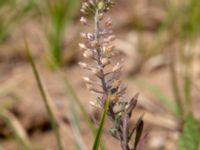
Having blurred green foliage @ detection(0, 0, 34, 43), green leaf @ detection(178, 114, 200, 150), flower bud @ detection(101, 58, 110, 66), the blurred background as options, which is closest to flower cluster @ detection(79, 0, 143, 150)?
flower bud @ detection(101, 58, 110, 66)

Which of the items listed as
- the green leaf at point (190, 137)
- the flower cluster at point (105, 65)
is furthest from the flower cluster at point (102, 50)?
the green leaf at point (190, 137)

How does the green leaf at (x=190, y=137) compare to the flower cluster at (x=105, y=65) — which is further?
the green leaf at (x=190, y=137)

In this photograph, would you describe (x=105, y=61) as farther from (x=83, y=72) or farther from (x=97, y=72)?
(x=83, y=72)

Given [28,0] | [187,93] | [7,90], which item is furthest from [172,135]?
[28,0]

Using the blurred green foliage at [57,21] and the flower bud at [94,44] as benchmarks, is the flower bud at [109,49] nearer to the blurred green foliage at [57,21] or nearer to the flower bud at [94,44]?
the flower bud at [94,44]

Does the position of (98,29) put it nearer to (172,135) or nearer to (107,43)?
(107,43)

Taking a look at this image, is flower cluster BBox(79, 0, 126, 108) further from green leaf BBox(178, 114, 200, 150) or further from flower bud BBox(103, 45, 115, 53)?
green leaf BBox(178, 114, 200, 150)
